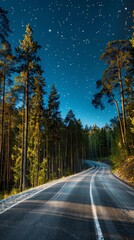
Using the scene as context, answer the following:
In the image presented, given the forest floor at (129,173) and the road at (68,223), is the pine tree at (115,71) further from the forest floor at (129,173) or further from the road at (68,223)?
the road at (68,223)

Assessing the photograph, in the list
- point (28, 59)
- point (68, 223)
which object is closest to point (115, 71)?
point (28, 59)

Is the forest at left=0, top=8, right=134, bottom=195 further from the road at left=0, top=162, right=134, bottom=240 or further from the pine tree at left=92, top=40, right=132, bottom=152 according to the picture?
the road at left=0, top=162, right=134, bottom=240

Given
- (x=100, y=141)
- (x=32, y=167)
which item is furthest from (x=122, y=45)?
(x=100, y=141)

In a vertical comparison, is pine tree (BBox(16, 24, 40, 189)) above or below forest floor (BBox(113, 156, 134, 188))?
above

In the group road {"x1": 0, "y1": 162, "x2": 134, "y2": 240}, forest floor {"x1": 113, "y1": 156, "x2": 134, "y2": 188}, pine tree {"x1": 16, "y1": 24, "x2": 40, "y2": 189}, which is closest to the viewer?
road {"x1": 0, "y1": 162, "x2": 134, "y2": 240}

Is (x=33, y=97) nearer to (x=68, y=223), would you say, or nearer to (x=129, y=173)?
(x=129, y=173)

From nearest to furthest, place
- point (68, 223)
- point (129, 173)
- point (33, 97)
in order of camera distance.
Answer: point (68, 223)
point (129, 173)
point (33, 97)

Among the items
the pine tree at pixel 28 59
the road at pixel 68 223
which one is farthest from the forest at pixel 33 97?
the road at pixel 68 223

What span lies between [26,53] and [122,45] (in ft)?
42.0

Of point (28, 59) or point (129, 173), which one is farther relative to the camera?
point (28, 59)

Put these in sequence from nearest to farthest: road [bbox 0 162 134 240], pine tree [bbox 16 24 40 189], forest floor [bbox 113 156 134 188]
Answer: road [bbox 0 162 134 240], forest floor [bbox 113 156 134 188], pine tree [bbox 16 24 40 189]

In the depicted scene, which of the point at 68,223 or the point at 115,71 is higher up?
the point at 115,71

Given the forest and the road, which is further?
the forest

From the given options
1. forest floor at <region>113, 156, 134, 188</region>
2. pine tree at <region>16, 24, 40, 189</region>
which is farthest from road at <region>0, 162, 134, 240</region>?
pine tree at <region>16, 24, 40, 189</region>
